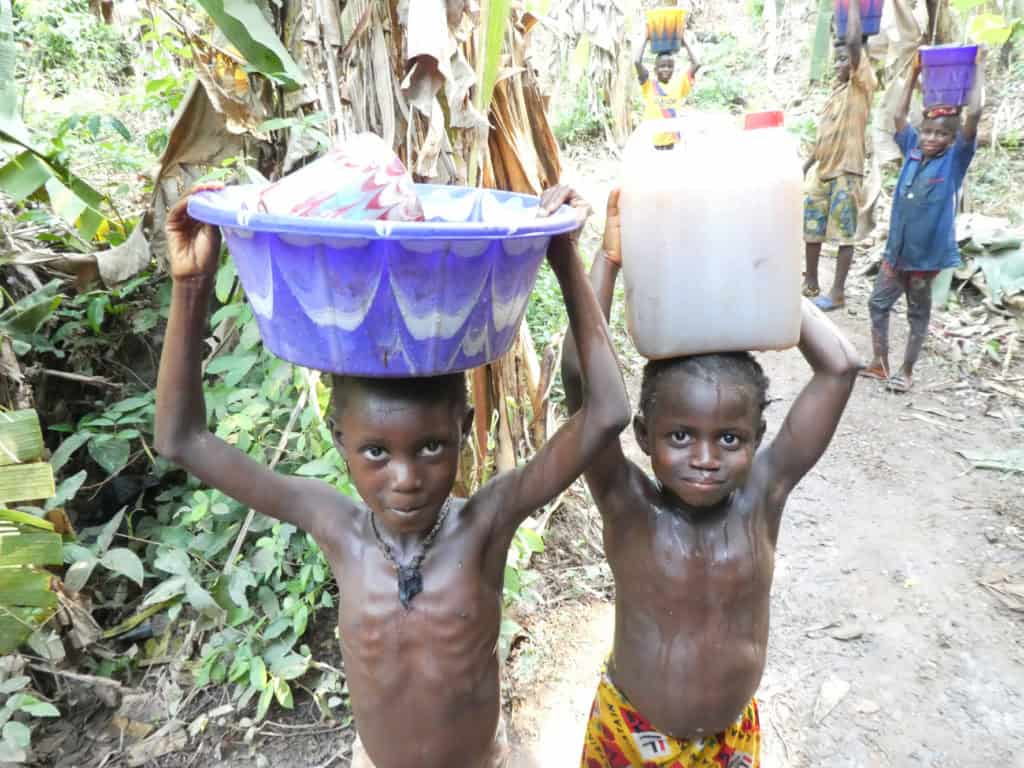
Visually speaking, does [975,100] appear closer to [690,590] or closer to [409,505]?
[690,590]

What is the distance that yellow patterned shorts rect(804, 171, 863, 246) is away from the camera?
18.7 feet

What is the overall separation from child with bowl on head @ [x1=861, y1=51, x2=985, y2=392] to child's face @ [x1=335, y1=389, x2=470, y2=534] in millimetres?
4191

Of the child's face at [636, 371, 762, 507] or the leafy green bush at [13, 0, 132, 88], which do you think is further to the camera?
the leafy green bush at [13, 0, 132, 88]

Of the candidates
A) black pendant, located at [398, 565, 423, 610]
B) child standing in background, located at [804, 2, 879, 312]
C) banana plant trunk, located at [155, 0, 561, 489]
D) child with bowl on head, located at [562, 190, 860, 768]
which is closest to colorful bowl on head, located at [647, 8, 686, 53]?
child standing in background, located at [804, 2, 879, 312]

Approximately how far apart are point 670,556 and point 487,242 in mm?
926

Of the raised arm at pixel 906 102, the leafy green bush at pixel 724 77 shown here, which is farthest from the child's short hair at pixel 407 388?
the leafy green bush at pixel 724 77

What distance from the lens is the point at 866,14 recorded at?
5340 millimetres

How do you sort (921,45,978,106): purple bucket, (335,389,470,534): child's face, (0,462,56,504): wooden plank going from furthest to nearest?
(921,45,978,106): purple bucket → (0,462,56,504): wooden plank → (335,389,470,534): child's face

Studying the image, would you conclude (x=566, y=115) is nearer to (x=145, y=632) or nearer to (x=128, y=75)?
(x=128, y=75)

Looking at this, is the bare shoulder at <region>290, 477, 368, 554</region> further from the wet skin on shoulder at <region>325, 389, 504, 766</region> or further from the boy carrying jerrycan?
the boy carrying jerrycan

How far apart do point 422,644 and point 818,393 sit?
3.25 ft

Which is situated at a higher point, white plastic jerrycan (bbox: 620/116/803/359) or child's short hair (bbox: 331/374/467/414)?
white plastic jerrycan (bbox: 620/116/803/359)

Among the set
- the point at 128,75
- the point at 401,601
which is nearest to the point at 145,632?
the point at 401,601

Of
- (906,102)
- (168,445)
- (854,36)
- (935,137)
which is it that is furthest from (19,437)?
(854,36)
